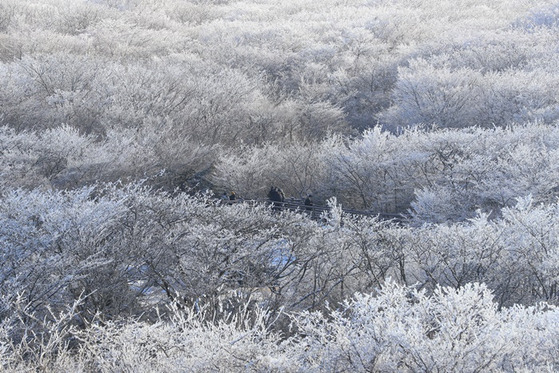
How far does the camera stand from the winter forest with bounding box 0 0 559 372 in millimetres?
8570

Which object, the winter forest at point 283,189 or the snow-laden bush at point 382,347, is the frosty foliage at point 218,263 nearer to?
the winter forest at point 283,189

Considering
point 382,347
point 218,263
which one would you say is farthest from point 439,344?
point 218,263

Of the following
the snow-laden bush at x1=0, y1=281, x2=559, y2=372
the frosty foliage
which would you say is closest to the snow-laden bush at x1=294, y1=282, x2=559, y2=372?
the snow-laden bush at x1=0, y1=281, x2=559, y2=372

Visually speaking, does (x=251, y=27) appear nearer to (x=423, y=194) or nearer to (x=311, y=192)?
(x=311, y=192)

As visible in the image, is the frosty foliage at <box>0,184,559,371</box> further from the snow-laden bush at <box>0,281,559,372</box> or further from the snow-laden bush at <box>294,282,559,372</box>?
the snow-laden bush at <box>294,282,559,372</box>

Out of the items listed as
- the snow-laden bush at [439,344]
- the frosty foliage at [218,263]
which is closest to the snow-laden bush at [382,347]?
the snow-laden bush at [439,344]

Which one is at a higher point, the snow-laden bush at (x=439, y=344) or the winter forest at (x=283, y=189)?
the snow-laden bush at (x=439, y=344)

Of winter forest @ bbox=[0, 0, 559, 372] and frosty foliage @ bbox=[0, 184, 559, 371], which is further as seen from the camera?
frosty foliage @ bbox=[0, 184, 559, 371]

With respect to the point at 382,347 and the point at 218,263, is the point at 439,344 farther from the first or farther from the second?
the point at 218,263

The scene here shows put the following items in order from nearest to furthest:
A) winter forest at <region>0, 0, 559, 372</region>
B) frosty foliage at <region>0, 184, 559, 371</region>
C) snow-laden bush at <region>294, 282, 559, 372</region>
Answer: snow-laden bush at <region>294, 282, 559, 372</region> → winter forest at <region>0, 0, 559, 372</region> → frosty foliage at <region>0, 184, 559, 371</region>

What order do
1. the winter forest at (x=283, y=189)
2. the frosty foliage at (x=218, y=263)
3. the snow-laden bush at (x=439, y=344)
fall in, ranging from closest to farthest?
the snow-laden bush at (x=439, y=344) → the winter forest at (x=283, y=189) → the frosty foliage at (x=218, y=263)

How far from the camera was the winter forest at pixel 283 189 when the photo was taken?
8.57 metres

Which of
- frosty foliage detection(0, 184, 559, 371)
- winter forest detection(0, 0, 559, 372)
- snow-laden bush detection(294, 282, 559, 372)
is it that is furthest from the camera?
frosty foliage detection(0, 184, 559, 371)

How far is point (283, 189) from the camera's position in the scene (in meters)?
28.0
